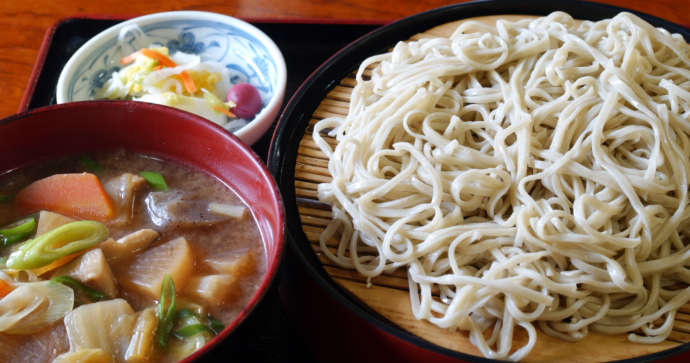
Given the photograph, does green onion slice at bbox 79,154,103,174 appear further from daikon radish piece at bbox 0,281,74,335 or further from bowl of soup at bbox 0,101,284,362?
daikon radish piece at bbox 0,281,74,335

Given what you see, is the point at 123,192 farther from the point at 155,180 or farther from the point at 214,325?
the point at 214,325

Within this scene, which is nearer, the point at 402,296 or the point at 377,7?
the point at 402,296

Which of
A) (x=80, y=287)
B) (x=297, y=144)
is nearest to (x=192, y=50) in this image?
(x=297, y=144)

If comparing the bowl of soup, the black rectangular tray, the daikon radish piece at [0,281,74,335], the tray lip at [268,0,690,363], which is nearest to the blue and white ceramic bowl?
the black rectangular tray

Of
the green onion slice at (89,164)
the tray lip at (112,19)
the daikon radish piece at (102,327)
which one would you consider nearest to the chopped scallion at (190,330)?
the daikon radish piece at (102,327)

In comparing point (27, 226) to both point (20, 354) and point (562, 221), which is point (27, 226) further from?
point (562, 221)

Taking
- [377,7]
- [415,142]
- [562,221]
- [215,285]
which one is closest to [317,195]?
[415,142]
